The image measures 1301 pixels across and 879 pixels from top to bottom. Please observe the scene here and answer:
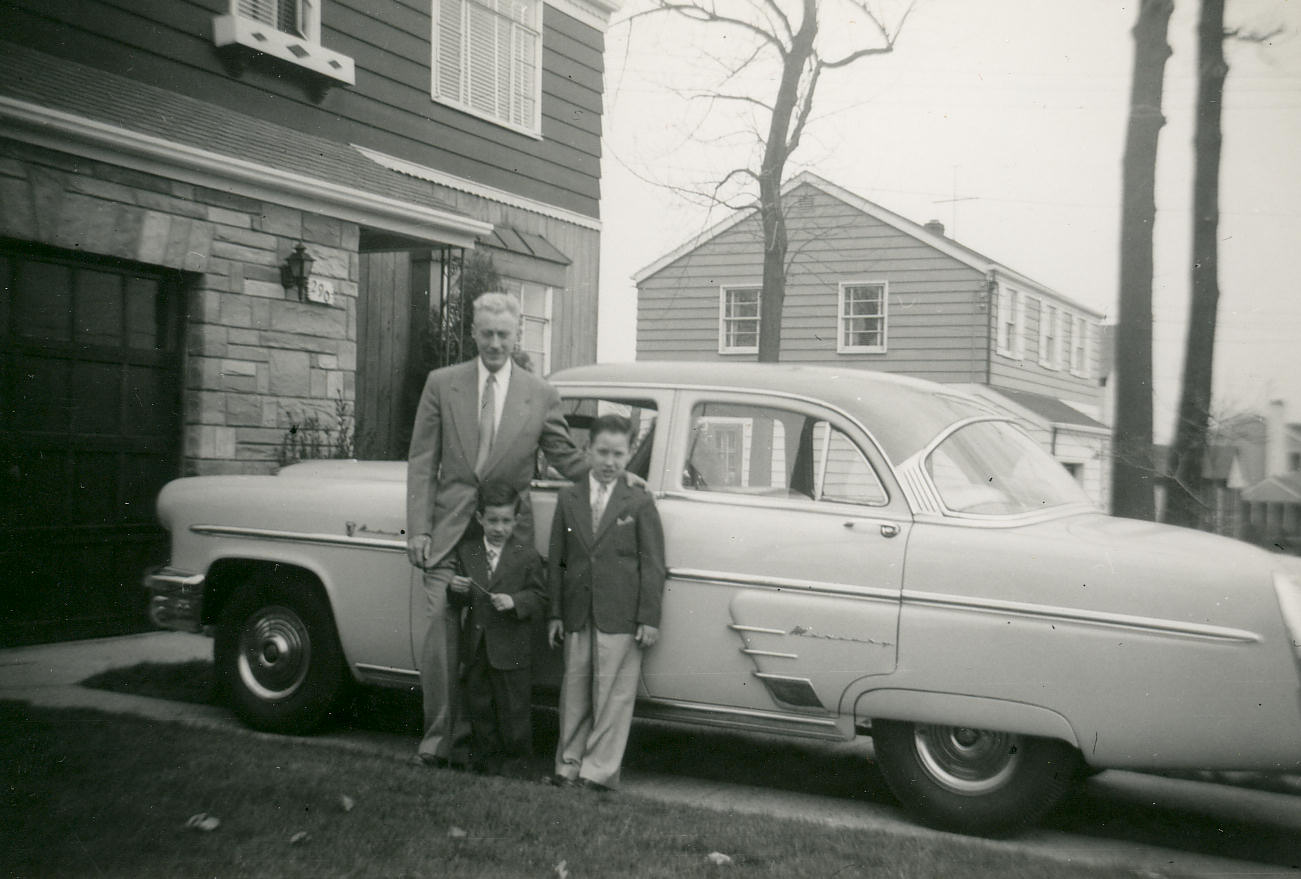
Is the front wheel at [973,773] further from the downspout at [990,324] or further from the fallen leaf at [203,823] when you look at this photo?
the downspout at [990,324]

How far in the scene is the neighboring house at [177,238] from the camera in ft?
21.7

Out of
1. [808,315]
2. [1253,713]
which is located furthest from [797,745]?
[808,315]

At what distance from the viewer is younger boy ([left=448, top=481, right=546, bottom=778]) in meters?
4.92

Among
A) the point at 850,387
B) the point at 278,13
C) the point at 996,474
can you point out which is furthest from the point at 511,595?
the point at 278,13

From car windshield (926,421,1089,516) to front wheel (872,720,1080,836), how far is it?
2.87ft

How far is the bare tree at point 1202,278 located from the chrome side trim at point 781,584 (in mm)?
2680

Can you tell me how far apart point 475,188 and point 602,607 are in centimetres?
673

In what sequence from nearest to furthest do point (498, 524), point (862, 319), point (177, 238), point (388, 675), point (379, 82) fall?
point (498, 524), point (388, 675), point (177, 238), point (379, 82), point (862, 319)

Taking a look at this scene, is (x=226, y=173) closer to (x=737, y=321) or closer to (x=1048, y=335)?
(x=737, y=321)

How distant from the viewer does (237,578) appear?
5.89m

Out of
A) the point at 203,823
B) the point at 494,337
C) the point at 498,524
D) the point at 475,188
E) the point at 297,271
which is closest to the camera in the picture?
the point at 203,823

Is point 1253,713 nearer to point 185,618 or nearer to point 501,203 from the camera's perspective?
point 185,618

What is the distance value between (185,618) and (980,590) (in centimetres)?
380

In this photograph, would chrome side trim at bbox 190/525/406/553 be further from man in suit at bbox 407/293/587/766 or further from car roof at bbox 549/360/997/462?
car roof at bbox 549/360/997/462
